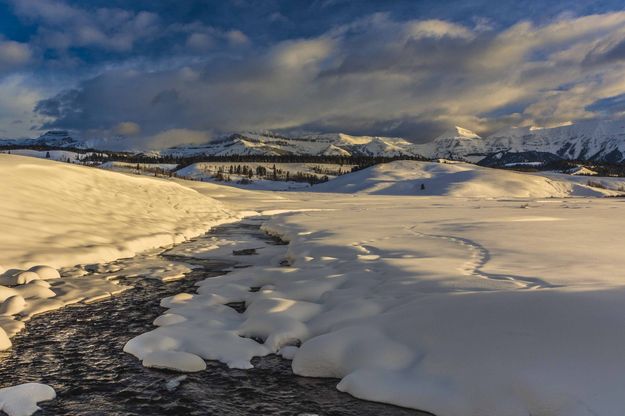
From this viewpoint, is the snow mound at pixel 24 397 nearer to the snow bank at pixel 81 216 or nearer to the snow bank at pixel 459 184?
the snow bank at pixel 81 216

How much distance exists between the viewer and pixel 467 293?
24.9ft

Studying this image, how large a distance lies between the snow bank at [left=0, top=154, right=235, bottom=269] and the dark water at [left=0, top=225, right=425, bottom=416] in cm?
564

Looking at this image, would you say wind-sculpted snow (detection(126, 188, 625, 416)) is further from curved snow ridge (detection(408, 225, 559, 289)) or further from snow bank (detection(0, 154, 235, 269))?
snow bank (detection(0, 154, 235, 269))

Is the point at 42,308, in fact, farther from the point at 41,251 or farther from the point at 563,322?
the point at 563,322

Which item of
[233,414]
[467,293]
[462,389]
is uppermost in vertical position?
[467,293]

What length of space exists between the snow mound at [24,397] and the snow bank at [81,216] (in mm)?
7266

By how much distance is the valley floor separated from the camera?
5035 mm

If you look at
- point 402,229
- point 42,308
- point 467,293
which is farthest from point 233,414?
point 402,229

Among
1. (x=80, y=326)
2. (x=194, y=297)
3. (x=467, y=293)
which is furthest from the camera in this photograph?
(x=194, y=297)

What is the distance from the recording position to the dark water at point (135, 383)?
17.7 feet

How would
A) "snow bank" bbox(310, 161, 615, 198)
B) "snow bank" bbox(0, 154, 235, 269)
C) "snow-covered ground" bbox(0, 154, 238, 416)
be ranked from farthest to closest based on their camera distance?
"snow bank" bbox(310, 161, 615, 198) < "snow bank" bbox(0, 154, 235, 269) < "snow-covered ground" bbox(0, 154, 238, 416)

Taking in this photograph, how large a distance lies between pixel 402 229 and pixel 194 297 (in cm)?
1231

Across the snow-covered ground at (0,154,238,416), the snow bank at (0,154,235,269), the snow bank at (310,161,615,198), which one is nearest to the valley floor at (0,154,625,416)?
the snow-covered ground at (0,154,238,416)

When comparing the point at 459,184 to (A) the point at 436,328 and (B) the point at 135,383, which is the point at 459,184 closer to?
(A) the point at 436,328
